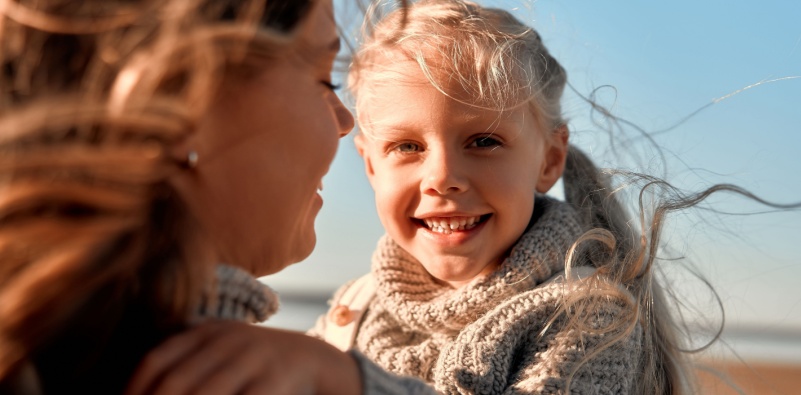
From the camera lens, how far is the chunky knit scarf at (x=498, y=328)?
1.98 metres

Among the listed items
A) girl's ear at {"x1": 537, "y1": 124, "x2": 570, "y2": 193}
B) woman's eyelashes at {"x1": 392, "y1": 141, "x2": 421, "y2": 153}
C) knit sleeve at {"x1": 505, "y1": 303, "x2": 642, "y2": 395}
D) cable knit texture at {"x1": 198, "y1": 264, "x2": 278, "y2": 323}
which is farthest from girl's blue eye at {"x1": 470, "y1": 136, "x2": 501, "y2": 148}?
cable knit texture at {"x1": 198, "y1": 264, "x2": 278, "y2": 323}

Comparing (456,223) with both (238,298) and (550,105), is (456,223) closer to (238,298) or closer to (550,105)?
(550,105)

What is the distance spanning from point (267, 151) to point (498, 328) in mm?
933

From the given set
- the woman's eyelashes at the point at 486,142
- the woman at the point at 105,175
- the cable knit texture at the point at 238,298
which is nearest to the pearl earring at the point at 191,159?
the woman at the point at 105,175

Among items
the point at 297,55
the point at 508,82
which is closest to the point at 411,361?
the point at 508,82

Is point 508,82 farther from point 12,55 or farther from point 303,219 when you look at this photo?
point 12,55

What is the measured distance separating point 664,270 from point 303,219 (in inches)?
47.1

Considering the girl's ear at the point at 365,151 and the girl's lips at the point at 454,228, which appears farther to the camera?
the girl's ear at the point at 365,151

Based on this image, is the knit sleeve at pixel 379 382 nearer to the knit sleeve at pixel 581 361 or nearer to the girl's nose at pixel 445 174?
the knit sleeve at pixel 581 361

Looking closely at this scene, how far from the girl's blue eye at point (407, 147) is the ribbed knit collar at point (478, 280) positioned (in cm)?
31

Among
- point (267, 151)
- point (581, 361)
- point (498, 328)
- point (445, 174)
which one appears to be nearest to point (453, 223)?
point (445, 174)

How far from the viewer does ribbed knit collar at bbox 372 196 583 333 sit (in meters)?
2.19

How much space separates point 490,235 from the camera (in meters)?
2.26

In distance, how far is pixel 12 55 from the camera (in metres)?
1.03
